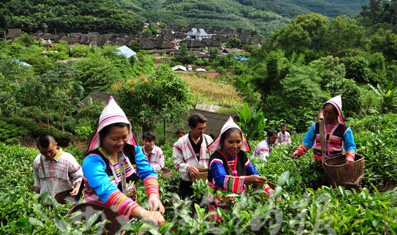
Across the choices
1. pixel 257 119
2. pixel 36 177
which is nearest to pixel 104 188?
pixel 36 177

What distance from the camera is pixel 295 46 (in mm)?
28297

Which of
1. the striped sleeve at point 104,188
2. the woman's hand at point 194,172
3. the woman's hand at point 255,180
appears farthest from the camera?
the woman's hand at point 194,172

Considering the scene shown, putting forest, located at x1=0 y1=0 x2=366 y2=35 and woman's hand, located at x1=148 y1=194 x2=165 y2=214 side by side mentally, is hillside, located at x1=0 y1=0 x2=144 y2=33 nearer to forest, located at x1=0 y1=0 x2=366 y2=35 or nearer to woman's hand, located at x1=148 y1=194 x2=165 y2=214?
forest, located at x1=0 y1=0 x2=366 y2=35

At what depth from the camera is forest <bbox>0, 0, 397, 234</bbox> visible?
5.81 ft

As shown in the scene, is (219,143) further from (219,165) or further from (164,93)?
(164,93)

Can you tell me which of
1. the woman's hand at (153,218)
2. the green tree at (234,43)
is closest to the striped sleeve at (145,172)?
the woman's hand at (153,218)

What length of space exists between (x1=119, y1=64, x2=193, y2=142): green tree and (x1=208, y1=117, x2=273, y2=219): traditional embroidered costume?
8.80m

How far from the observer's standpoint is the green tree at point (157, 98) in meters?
11.3

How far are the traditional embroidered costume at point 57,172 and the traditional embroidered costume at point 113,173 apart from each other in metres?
1.27

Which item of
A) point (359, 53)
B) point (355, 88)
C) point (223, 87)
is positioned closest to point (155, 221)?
point (355, 88)

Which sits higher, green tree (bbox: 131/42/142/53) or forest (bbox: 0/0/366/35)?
forest (bbox: 0/0/366/35)

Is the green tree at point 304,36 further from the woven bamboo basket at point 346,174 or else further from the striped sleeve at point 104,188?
the striped sleeve at point 104,188

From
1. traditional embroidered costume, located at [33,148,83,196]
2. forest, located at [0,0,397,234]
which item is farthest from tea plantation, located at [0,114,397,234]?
traditional embroidered costume, located at [33,148,83,196]

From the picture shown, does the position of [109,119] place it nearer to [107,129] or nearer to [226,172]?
[107,129]
